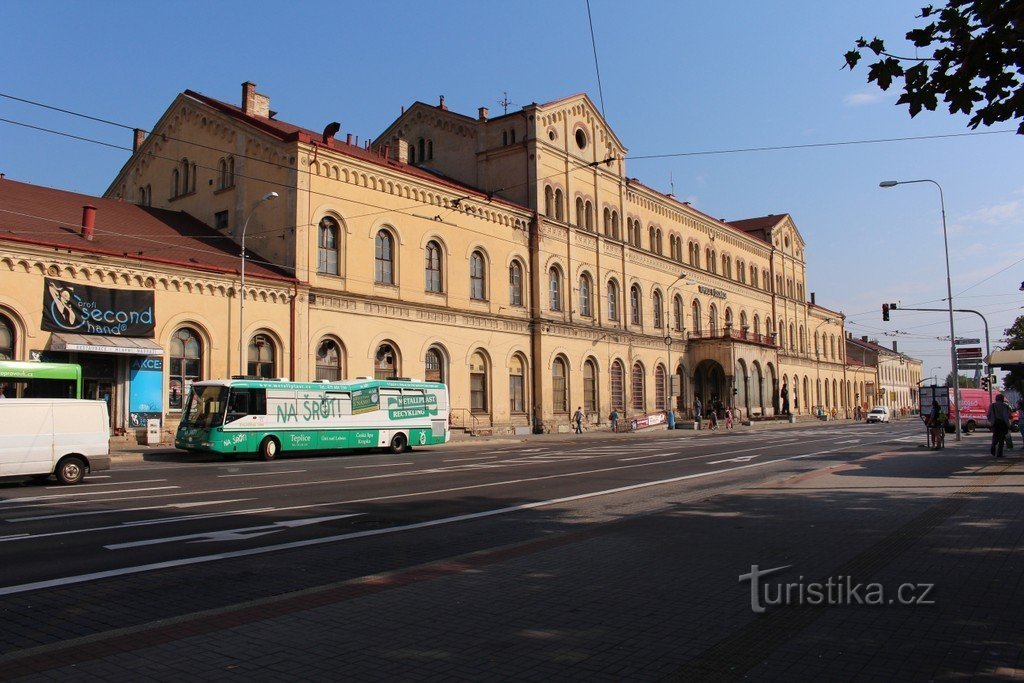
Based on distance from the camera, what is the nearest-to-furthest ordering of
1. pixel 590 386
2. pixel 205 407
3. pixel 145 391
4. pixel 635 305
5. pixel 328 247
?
pixel 205 407 → pixel 145 391 → pixel 328 247 → pixel 590 386 → pixel 635 305

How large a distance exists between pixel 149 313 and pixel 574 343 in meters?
25.8

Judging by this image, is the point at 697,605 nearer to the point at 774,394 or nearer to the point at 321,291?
the point at 321,291

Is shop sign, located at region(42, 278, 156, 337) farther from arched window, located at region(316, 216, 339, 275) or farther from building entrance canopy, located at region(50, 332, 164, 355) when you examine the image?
arched window, located at region(316, 216, 339, 275)

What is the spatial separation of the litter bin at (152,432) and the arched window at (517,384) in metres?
20.0

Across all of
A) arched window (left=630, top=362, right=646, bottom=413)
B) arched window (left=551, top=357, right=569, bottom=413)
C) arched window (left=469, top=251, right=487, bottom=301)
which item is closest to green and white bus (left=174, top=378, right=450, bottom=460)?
arched window (left=469, top=251, right=487, bottom=301)

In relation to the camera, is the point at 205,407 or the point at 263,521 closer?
the point at 263,521

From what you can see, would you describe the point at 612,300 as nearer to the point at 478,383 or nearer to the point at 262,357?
the point at 478,383

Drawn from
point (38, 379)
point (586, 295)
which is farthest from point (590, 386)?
point (38, 379)

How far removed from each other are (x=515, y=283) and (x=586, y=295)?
6883 millimetres

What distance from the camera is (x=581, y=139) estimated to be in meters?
49.1

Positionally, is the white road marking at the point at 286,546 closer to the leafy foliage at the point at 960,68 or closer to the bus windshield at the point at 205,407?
the leafy foliage at the point at 960,68

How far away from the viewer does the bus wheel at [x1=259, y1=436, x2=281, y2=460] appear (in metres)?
26.1

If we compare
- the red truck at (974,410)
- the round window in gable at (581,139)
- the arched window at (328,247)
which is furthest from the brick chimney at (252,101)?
the red truck at (974,410)

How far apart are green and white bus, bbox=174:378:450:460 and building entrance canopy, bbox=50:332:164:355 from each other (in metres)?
2.23
